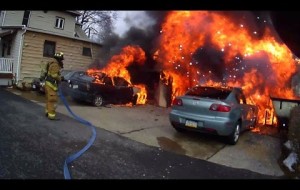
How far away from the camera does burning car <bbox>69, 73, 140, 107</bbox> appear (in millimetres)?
12891

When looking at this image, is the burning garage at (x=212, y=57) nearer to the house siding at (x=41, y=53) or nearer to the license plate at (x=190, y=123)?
the house siding at (x=41, y=53)

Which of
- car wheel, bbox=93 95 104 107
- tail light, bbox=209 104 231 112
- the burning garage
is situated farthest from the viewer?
the burning garage

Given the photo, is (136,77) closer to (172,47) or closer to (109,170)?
(172,47)

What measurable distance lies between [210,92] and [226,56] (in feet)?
24.6

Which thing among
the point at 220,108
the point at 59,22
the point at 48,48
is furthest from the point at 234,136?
the point at 59,22

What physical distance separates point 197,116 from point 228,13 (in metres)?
8.09

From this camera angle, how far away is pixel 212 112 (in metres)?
7.73

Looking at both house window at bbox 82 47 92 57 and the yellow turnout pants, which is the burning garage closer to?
house window at bbox 82 47 92 57

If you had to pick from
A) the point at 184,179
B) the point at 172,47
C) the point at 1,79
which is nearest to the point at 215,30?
the point at 172,47

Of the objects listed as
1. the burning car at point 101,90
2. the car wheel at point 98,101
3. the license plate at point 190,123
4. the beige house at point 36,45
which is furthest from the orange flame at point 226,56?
the beige house at point 36,45

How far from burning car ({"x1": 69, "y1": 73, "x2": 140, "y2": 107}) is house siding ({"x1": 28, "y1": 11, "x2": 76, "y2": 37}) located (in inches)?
322

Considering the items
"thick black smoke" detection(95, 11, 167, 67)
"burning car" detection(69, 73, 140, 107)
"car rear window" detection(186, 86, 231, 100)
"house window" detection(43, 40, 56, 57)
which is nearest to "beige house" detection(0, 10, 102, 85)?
"house window" detection(43, 40, 56, 57)

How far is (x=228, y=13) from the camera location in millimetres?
14250

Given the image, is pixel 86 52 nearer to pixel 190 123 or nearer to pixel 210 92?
pixel 210 92
